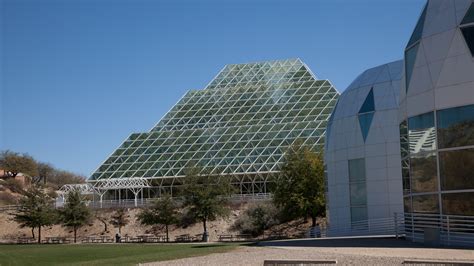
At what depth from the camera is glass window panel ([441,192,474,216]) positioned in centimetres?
2579

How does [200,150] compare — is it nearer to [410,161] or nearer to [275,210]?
[275,210]

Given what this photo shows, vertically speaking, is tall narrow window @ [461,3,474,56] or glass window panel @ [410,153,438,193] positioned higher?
tall narrow window @ [461,3,474,56]

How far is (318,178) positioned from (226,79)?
154 ft

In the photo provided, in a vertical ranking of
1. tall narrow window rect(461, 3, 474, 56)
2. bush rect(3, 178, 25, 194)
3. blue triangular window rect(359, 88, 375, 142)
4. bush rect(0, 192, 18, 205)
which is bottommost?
bush rect(0, 192, 18, 205)

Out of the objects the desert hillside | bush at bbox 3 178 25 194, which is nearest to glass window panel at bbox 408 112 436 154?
the desert hillside

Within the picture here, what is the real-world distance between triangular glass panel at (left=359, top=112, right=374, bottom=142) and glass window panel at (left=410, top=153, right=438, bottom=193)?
1291 cm

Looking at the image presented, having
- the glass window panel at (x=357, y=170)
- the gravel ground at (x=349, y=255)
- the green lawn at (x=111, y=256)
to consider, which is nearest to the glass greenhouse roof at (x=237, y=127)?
the glass window panel at (x=357, y=170)

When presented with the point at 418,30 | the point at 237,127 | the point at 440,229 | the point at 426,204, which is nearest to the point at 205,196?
the point at 237,127

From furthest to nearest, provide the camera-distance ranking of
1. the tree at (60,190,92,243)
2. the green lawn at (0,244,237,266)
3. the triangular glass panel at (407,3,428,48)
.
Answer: the tree at (60,190,92,243), the triangular glass panel at (407,3,428,48), the green lawn at (0,244,237,266)

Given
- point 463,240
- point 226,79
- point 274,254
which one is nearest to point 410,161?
point 463,240

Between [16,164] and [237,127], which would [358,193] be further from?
[16,164]

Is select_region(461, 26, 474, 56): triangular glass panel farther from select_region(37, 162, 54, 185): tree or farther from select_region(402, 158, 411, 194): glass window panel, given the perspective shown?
select_region(37, 162, 54, 185): tree

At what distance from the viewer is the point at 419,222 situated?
28.6 m

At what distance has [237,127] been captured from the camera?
8156 cm
